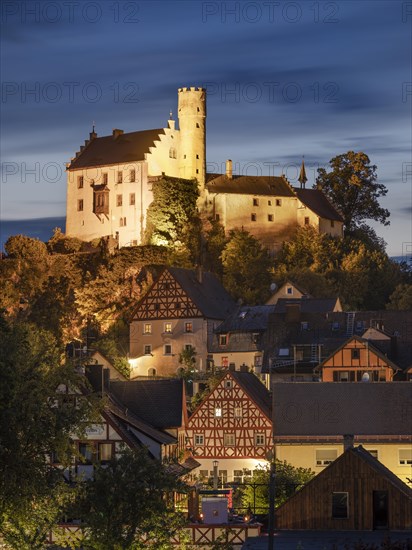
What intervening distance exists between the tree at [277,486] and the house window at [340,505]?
3974 mm

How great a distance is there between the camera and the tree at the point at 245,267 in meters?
123

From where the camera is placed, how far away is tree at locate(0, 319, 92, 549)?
4981 cm

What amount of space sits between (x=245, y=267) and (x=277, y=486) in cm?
5944

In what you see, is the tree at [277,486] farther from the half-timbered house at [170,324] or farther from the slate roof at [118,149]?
the slate roof at [118,149]

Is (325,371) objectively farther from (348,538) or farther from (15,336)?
(15,336)

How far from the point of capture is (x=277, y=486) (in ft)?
217

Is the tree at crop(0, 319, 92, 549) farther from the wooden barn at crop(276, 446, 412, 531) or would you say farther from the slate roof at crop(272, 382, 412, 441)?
the slate roof at crop(272, 382, 412, 441)

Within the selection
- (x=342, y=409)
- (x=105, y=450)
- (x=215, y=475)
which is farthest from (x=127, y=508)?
(x=342, y=409)

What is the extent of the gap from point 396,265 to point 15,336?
268 feet

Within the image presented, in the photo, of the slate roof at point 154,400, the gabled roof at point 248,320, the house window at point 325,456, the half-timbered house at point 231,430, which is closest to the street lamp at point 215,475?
the half-timbered house at point 231,430

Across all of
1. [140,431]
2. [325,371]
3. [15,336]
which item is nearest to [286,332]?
[325,371]

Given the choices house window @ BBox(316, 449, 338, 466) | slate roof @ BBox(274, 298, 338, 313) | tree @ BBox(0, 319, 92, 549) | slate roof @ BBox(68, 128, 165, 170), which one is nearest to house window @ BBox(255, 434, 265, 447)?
house window @ BBox(316, 449, 338, 466)

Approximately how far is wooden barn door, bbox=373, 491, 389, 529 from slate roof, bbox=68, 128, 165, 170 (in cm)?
7762

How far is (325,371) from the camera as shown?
286 feet
